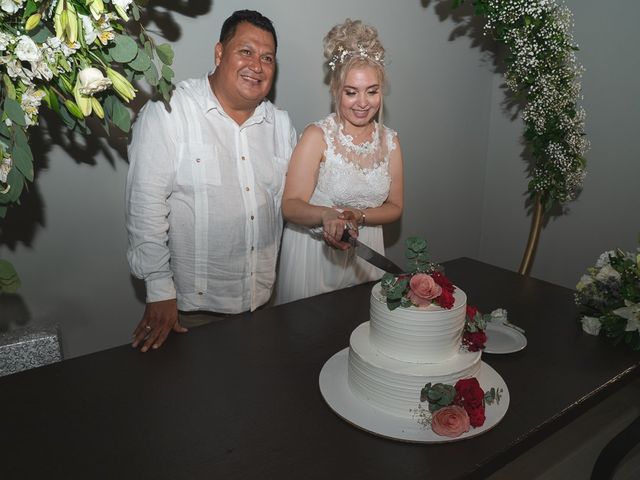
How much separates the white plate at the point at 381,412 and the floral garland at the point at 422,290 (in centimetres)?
16

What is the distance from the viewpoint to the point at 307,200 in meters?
2.29

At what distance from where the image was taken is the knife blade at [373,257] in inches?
66.2

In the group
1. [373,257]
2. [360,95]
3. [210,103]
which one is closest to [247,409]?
[373,257]

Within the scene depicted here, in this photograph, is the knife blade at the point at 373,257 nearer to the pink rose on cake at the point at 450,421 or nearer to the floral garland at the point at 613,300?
the pink rose on cake at the point at 450,421

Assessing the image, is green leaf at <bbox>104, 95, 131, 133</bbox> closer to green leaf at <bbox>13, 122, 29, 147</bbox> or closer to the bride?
green leaf at <bbox>13, 122, 29, 147</bbox>

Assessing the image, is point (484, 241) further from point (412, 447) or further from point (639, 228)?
point (412, 447)

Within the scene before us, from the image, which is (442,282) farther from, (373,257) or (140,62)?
(140,62)

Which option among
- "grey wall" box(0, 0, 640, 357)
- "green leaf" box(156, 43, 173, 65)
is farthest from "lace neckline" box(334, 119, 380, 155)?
"green leaf" box(156, 43, 173, 65)

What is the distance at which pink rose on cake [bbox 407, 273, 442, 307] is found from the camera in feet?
4.20

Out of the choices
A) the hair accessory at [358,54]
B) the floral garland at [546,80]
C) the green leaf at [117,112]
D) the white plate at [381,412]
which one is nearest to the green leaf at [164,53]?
the green leaf at [117,112]

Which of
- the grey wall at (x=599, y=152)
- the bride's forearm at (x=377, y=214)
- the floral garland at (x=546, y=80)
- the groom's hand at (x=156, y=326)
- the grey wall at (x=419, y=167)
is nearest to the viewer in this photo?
the groom's hand at (x=156, y=326)

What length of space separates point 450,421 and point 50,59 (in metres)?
1.23

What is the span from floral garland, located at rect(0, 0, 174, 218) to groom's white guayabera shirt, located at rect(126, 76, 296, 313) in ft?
2.31

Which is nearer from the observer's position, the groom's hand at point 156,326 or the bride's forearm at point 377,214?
the groom's hand at point 156,326
